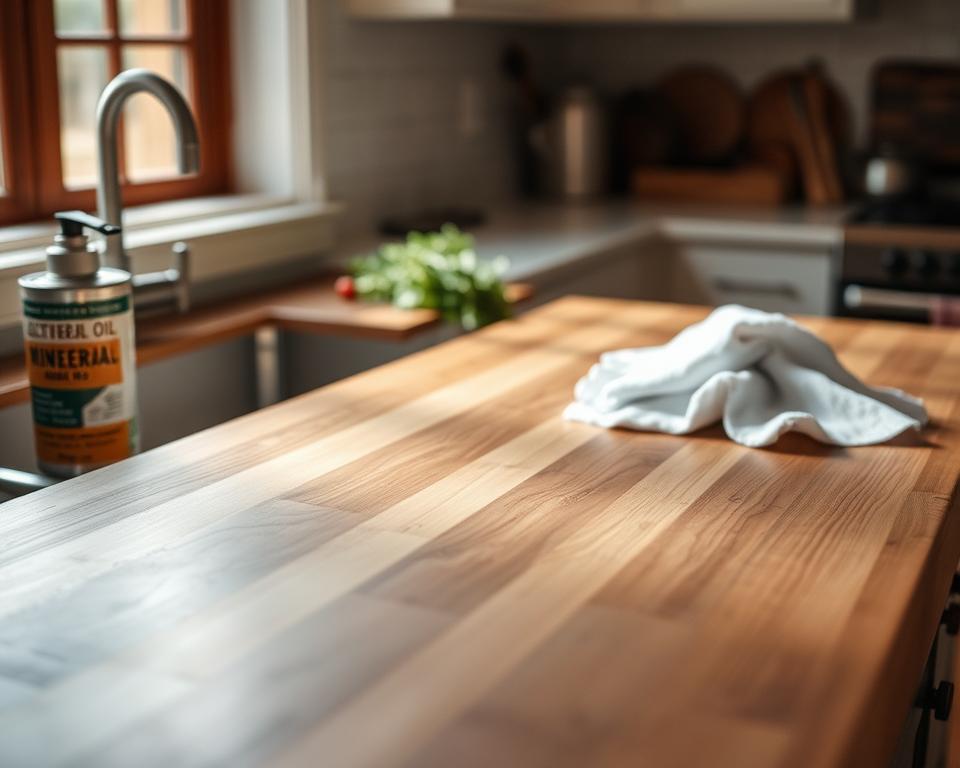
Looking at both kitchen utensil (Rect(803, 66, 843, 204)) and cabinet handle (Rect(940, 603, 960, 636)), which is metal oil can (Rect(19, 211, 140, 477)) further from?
kitchen utensil (Rect(803, 66, 843, 204))

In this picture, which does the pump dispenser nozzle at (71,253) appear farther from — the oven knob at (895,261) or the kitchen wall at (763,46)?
the kitchen wall at (763,46)

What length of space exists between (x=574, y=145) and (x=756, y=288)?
32.1 inches

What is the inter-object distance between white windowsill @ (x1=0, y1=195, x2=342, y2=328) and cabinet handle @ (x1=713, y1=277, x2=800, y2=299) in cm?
112

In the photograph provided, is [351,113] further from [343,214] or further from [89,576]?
[89,576]

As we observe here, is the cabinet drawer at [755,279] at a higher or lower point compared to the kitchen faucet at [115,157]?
lower

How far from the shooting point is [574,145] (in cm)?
374

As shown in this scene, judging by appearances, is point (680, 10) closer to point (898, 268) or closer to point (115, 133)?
point (898, 268)

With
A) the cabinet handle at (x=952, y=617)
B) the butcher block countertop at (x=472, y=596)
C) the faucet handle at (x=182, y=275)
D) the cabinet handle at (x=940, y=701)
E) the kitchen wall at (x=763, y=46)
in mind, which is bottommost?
the cabinet handle at (x=940, y=701)

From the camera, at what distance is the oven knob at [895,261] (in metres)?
3.01

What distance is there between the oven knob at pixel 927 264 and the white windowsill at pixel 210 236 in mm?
1399

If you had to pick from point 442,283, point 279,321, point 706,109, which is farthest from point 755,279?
point 279,321

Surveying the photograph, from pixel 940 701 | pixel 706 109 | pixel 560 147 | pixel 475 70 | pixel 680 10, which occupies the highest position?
pixel 680 10

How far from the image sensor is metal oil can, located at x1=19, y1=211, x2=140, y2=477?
136cm

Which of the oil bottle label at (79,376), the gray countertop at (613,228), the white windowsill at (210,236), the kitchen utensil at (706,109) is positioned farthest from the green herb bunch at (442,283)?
the kitchen utensil at (706,109)
